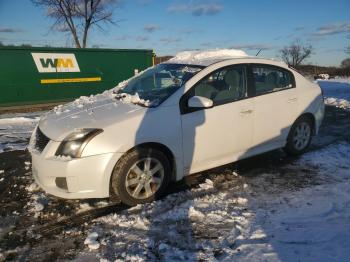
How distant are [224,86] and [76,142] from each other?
2162mm

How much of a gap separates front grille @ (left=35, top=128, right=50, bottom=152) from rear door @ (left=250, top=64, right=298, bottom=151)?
9.23 ft

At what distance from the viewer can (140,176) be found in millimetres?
4324

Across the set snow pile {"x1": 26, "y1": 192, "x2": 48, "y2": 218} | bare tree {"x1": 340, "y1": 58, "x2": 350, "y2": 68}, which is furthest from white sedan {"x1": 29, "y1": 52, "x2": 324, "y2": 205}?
bare tree {"x1": 340, "y1": 58, "x2": 350, "y2": 68}

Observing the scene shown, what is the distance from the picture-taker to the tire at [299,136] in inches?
235

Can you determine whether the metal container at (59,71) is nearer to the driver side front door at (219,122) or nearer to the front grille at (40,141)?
the front grille at (40,141)

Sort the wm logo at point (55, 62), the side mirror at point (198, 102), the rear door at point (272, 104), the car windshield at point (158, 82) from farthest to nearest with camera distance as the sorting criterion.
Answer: the wm logo at point (55, 62) < the rear door at point (272, 104) < the car windshield at point (158, 82) < the side mirror at point (198, 102)

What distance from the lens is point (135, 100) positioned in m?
4.74

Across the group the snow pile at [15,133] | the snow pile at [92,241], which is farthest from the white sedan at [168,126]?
the snow pile at [15,133]

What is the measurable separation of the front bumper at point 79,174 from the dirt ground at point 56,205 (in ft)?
0.96

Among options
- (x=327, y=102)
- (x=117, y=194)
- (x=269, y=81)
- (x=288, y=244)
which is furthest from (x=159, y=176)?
(x=327, y=102)

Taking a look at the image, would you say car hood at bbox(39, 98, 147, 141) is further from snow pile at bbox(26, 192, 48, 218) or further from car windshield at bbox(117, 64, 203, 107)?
snow pile at bbox(26, 192, 48, 218)

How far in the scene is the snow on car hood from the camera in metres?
4.15

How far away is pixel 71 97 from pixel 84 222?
11548mm

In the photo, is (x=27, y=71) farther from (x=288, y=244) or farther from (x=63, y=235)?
(x=288, y=244)
